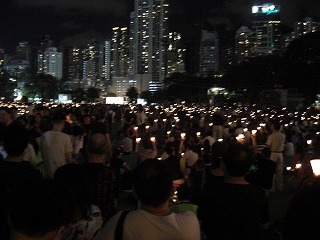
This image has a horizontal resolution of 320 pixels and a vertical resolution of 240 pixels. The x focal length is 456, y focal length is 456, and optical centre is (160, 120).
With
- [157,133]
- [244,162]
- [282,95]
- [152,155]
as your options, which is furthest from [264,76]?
[244,162]

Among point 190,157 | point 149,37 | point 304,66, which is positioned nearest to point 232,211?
point 190,157

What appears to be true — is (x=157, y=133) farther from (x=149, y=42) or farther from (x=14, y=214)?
(x=149, y=42)

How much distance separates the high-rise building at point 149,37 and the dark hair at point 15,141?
171678 millimetres

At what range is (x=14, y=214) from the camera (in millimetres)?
2311

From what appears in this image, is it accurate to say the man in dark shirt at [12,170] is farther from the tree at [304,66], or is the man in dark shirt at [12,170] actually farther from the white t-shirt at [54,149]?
the tree at [304,66]

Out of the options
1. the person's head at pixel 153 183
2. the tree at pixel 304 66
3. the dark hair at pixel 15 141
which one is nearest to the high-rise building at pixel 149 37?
the tree at pixel 304 66

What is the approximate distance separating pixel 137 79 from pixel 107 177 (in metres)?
173

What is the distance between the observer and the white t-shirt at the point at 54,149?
21.7 ft

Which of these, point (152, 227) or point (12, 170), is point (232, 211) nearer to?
point (152, 227)

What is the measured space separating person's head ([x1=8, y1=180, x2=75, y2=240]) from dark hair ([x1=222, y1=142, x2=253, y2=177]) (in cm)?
183

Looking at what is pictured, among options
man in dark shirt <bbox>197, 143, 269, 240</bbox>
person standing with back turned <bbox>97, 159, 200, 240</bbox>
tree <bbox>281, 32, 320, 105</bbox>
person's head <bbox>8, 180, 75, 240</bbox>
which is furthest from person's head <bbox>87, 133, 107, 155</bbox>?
tree <bbox>281, 32, 320, 105</bbox>

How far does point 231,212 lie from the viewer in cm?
355

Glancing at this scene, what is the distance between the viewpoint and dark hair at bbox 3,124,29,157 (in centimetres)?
430

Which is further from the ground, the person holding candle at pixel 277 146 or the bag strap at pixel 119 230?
the bag strap at pixel 119 230
